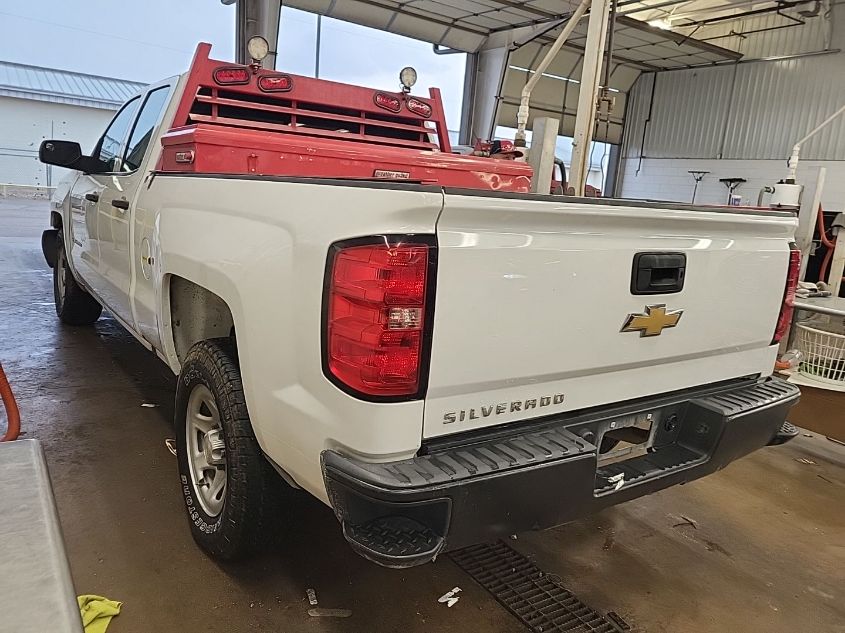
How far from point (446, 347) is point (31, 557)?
92 cm

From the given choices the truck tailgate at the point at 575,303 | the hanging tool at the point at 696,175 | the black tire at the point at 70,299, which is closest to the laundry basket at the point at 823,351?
the truck tailgate at the point at 575,303

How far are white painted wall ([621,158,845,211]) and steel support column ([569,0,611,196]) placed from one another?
890 cm

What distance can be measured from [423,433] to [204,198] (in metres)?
1.20

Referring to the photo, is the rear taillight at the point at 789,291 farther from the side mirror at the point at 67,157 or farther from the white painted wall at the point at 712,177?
the white painted wall at the point at 712,177

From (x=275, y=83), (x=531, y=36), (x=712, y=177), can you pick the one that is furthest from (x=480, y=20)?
(x=275, y=83)

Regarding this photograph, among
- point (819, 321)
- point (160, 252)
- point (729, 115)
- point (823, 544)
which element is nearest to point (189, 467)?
point (160, 252)

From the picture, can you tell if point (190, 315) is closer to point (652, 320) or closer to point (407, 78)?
point (652, 320)

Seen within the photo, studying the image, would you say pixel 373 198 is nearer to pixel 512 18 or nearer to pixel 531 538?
pixel 531 538

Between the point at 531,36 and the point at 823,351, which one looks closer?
the point at 823,351

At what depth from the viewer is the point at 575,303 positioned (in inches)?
69.6

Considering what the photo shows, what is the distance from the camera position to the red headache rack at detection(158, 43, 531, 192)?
9.58ft

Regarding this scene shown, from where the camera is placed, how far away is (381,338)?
151cm

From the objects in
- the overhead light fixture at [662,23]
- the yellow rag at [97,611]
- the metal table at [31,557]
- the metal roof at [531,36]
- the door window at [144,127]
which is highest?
the overhead light fixture at [662,23]

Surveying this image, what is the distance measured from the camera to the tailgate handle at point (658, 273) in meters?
1.87
